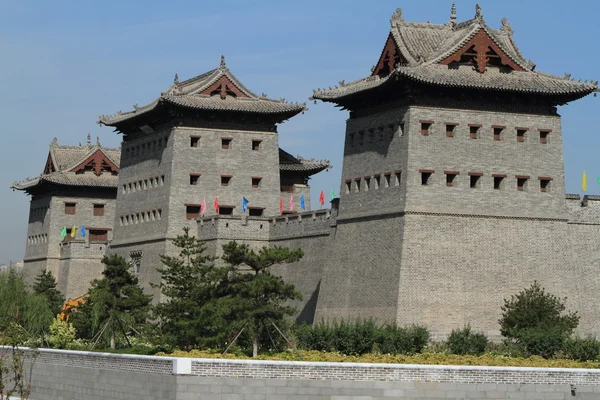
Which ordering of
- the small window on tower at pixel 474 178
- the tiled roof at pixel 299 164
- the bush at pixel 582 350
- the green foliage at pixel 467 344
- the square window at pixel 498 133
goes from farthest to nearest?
the tiled roof at pixel 299 164, the square window at pixel 498 133, the small window on tower at pixel 474 178, the green foliage at pixel 467 344, the bush at pixel 582 350

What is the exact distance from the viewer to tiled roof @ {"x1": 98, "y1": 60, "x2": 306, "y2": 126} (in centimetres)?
6119

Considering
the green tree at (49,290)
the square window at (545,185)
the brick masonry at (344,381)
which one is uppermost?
the square window at (545,185)

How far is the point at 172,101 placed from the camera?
60.4 m

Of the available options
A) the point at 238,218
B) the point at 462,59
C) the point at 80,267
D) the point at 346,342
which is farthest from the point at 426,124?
the point at 80,267

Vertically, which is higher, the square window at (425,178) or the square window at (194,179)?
the square window at (194,179)

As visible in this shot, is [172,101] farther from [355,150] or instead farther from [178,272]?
[178,272]

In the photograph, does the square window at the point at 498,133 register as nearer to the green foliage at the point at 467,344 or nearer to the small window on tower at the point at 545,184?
the small window on tower at the point at 545,184

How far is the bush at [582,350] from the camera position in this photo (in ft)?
137

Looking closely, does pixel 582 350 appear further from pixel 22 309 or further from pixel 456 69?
pixel 22 309

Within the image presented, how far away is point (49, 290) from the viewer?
70.6m

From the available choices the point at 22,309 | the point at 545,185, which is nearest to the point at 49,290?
the point at 22,309

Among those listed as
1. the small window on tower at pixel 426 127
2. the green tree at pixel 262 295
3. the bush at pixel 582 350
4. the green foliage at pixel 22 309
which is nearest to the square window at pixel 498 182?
the small window on tower at pixel 426 127

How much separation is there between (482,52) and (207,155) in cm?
1709

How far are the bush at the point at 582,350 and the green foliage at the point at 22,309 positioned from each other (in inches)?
855
